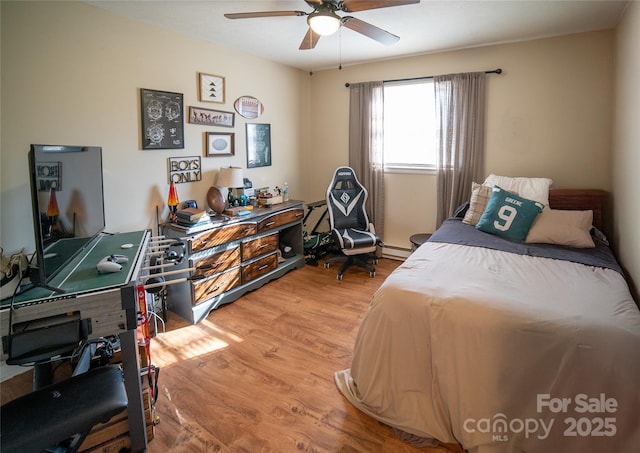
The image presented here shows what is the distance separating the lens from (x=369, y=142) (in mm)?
4488

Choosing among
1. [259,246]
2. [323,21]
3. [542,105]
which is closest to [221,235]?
[259,246]

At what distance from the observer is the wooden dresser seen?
3.00 m

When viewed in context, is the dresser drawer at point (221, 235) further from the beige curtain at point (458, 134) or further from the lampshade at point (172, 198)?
the beige curtain at point (458, 134)

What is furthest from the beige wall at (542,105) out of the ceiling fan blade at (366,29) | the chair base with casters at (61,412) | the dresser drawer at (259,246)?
the chair base with casters at (61,412)

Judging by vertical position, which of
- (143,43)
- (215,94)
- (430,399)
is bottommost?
(430,399)

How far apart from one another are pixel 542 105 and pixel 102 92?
395 cm

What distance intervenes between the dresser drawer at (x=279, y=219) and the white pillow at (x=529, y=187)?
2.10 metres

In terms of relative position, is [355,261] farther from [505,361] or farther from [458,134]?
[505,361]

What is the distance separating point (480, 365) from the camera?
64.3 inches

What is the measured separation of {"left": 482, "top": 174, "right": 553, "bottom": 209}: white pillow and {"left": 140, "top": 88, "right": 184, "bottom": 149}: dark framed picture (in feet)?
9.94

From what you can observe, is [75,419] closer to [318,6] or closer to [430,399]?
[430,399]

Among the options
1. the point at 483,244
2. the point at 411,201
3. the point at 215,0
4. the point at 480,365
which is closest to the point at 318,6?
the point at 215,0

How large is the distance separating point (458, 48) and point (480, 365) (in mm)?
3427

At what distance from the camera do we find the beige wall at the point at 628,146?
2213 mm
